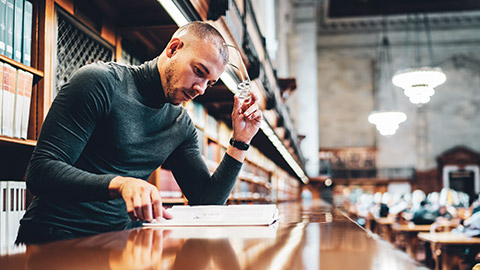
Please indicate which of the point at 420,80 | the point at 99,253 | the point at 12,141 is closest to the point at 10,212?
the point at 12,141

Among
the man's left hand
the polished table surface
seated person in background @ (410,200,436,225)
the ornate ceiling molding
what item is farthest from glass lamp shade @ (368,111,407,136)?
the ornate ceiling molding

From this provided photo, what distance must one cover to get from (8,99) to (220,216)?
0.95 meters

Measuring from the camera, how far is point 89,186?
1.07 meters

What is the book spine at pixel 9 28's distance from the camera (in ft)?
5.82

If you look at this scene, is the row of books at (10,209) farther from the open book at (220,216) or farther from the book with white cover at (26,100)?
the open book at (220,216)

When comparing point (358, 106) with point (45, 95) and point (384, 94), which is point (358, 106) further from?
point (45, 95)

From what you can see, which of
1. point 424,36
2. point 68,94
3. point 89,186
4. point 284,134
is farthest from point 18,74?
point 424,36

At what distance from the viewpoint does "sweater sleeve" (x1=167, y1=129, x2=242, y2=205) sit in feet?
5.75

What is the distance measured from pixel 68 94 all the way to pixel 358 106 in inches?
878

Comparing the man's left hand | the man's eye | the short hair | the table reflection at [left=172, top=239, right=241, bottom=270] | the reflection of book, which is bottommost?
the reflection of book

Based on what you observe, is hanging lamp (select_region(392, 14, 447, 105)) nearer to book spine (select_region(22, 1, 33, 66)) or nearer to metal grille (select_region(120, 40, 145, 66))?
metal grille (select_region(120, 40, 145, 66))

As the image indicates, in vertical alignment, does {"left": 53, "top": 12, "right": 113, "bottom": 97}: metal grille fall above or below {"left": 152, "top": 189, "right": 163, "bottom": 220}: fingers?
above

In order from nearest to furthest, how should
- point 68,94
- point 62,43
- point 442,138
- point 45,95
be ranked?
point 68,94, point 45,95, point 62,43, point 442,138

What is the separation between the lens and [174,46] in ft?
5.08
